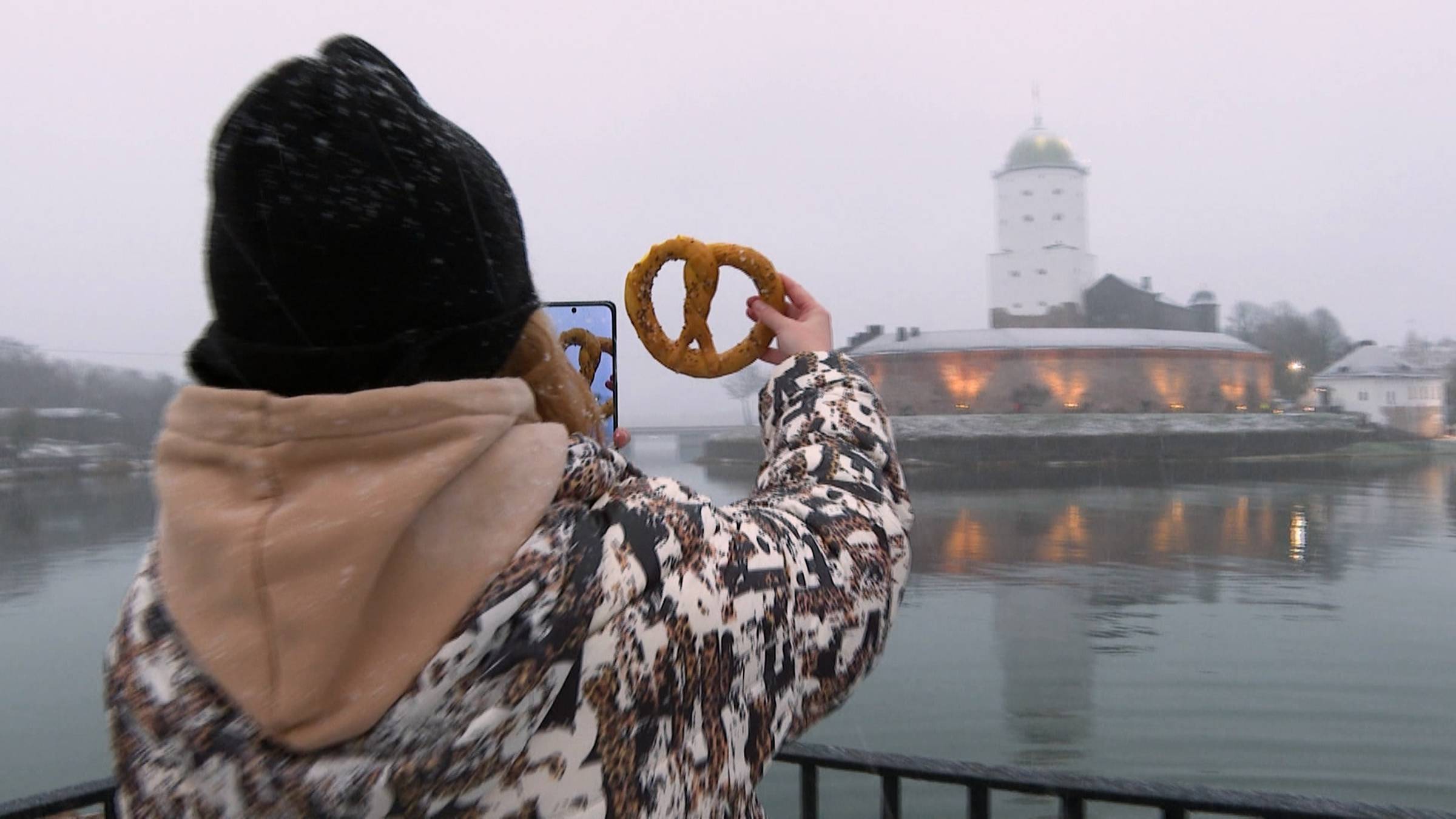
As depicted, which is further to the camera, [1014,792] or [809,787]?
[809,787]

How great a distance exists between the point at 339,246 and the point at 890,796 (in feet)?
5.84

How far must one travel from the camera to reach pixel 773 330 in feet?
3.63

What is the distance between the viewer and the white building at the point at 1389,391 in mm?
43250

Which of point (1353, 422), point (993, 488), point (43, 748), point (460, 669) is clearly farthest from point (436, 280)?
point (1353, 422)

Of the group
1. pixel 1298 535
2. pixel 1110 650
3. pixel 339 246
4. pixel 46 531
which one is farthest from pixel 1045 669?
pixel 46 531

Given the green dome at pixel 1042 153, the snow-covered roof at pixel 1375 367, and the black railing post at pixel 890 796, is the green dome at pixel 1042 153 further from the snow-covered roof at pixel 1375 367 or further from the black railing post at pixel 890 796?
the black railing post at pixel 890 796

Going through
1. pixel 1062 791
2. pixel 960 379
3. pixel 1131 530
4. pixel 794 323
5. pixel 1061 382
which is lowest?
pixel 1131 530

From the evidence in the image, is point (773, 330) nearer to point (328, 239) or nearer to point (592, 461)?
point (592, 461)

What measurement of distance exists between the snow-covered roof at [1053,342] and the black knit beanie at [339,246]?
4400 cm

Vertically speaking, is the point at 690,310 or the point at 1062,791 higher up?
the point at 690,310

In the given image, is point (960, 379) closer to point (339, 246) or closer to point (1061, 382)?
point (1061, 382)

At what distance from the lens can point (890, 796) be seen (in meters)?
→ 2.04

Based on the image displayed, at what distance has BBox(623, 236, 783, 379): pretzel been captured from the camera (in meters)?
1.38

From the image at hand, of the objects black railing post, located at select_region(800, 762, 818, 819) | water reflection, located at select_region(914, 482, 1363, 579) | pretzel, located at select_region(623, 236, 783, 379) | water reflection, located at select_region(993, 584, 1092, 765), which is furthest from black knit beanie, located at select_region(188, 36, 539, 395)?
water reflection, located at select_region(914, 482, 1363, 579)
